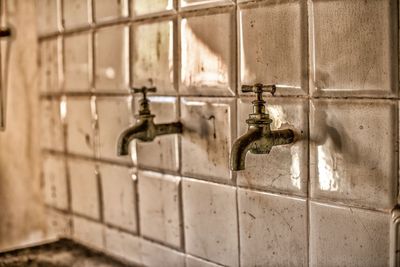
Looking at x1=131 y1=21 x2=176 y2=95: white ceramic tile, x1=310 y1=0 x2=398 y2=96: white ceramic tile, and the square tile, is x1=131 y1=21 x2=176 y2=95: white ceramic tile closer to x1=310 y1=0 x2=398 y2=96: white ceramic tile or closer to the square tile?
the square tile

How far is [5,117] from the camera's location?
1508 millimetres

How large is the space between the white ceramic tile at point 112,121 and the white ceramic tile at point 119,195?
1.1 inches

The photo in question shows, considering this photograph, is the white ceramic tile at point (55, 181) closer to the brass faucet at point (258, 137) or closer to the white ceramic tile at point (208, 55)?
the white ceramic tile at point (208, 55)

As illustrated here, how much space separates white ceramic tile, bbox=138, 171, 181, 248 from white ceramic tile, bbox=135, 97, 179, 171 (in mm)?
22

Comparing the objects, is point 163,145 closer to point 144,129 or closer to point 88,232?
point 144,129

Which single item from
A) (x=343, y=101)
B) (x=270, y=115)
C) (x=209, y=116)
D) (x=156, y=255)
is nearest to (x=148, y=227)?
(x=156, y=255)

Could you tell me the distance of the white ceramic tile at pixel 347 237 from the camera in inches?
27.6

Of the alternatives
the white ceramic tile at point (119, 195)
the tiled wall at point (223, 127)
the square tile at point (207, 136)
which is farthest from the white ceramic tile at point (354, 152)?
the white ceramic tile at point (119, 195)

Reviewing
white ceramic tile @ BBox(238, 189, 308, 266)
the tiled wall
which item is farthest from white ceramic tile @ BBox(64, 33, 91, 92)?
white ceramic tile @ BBox(238, 189, 308, 266)

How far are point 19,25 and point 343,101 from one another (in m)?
0.98

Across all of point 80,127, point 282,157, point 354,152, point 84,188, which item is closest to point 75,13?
point 80,127

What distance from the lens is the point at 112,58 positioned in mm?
1112

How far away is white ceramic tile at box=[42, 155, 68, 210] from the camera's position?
4.28 ft

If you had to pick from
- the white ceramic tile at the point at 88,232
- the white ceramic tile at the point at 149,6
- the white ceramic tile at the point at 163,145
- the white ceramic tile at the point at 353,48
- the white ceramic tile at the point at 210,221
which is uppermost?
the white ceramic tile at the point at 149,6
